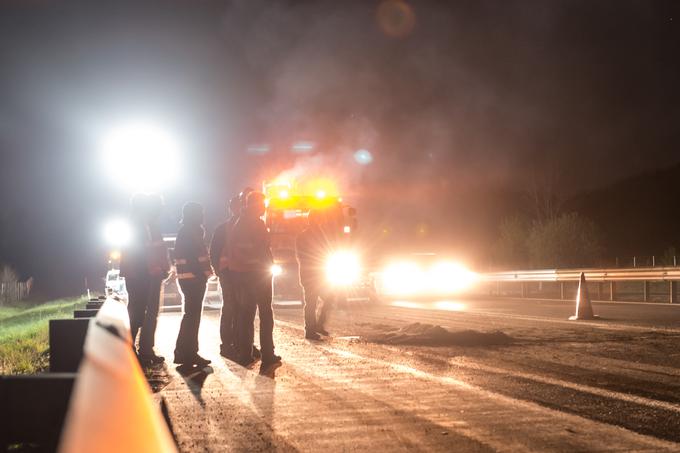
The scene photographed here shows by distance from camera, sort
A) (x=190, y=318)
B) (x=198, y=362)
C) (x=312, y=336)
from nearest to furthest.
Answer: (x=198, y=362)
(x=190, y=318)
(x=312, y=336)

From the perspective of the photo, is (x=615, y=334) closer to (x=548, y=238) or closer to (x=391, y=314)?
(x=391, y=314)

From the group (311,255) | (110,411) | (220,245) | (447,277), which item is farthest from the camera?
(447,277)

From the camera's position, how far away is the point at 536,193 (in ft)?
199

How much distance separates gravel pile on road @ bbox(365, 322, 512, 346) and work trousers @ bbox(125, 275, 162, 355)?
11.8ft

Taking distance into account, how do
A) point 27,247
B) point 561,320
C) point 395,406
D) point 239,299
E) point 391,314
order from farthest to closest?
point 27,247 → point 391,314 → point 561,320 → point 239,299 → point 395,406

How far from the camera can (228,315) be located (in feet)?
41.8

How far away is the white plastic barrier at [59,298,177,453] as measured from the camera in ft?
7.46

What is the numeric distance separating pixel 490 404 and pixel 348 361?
3.69 meters

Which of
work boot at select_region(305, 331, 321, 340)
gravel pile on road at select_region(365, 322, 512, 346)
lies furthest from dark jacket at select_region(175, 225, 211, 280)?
work boot at select_region(305, 331, 321, 340)

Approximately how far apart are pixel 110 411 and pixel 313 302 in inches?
504

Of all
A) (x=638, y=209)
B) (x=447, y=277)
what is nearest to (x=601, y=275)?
(x=447, y=277)

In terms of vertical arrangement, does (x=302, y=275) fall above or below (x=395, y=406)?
above

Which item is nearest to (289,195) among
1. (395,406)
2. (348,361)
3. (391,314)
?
(391,314)

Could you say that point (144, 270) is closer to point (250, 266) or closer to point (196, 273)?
point (196, 273)
